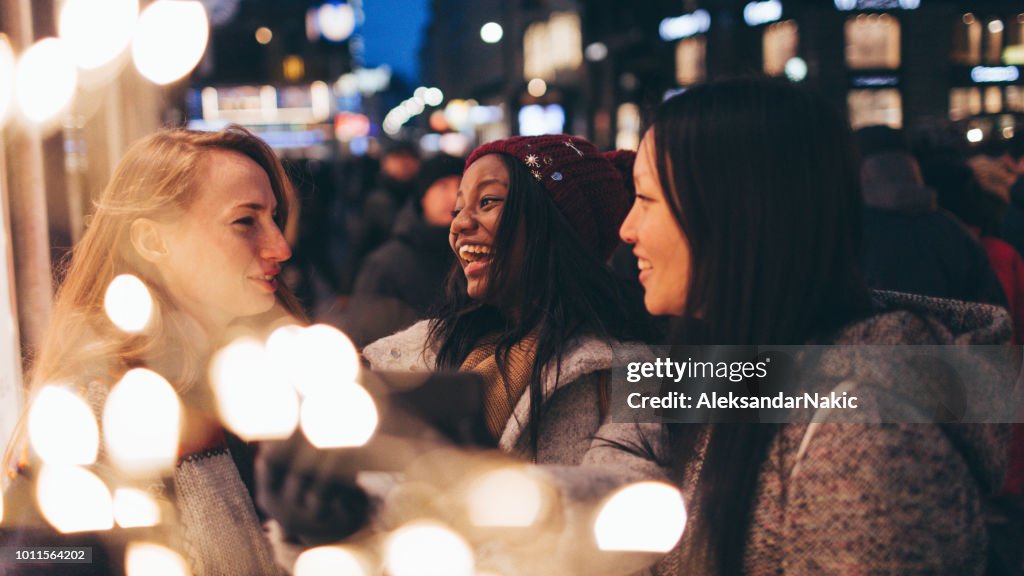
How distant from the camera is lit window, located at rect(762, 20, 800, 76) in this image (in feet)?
80.6

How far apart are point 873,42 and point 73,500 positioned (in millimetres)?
26790

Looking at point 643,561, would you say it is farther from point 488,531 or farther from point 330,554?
point 330,554

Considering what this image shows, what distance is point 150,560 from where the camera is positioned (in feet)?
4.99

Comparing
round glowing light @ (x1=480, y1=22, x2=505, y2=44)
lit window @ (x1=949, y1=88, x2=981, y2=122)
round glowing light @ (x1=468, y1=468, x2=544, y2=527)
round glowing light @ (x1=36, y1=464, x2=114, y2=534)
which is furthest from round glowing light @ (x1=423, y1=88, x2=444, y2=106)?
round glowing light @ (x1=468, y1=468, x2=544, y2=527)

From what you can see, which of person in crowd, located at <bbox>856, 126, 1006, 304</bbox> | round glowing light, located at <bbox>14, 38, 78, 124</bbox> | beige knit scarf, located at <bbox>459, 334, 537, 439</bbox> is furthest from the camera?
person in crowd, located at <bbox>856, 126, 1006, 304</bbox>

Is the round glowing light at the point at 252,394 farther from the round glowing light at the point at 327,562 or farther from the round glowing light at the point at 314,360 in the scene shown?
the round glowing light at the point at 327,562

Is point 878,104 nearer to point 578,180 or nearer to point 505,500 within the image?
point 578,180

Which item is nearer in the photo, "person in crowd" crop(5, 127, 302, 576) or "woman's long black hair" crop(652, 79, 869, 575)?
"woman's long black hair" crop(652, 79, 869, 575)

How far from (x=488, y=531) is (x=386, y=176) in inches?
287

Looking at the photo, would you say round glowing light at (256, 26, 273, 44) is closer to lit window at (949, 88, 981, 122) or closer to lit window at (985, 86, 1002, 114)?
lit window at (949, 88, 981, 122)

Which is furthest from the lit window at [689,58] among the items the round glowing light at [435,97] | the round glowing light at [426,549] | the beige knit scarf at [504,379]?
the round glowing light at [435,97]

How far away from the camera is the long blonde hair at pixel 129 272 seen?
1.91 meters

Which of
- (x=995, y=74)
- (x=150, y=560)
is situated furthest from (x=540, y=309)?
(x=995, y=74)

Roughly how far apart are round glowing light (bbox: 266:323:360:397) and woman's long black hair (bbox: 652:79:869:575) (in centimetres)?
65
